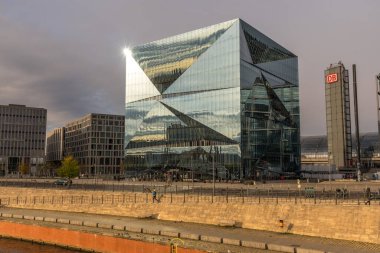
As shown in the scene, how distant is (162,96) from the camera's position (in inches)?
4050

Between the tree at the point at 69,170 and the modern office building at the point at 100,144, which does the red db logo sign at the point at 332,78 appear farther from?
the tree at the point at 69,170

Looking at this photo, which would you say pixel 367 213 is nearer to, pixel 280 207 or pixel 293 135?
pixel 280 207

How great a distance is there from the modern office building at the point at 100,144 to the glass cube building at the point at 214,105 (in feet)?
230

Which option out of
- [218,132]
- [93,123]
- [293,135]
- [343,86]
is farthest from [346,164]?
[93,123]

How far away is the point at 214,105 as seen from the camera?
93188 millimetres

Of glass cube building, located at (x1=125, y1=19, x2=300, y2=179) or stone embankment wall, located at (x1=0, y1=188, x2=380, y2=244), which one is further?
glass cube building, located at (x1=125, y1=19, x2=300, y2=179)

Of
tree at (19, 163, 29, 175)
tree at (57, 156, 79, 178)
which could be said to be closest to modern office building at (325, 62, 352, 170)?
tree at (57, 156, 79, 178)

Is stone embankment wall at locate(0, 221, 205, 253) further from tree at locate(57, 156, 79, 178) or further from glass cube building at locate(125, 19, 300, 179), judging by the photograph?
tree at locate(57, 156, 79, 178)

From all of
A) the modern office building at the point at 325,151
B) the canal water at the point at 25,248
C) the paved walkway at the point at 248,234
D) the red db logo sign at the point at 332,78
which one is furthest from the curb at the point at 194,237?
the red db logo sign at the point at 332,78

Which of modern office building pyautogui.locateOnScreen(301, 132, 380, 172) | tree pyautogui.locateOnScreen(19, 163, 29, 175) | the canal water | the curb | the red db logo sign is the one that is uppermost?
the red db logo sign

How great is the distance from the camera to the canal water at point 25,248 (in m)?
39.2

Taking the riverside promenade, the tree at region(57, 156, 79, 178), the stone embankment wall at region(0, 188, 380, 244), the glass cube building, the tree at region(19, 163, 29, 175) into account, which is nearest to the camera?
the riverside promenade

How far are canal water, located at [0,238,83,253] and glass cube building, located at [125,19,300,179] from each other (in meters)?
53.6

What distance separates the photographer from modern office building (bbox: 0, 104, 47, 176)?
17012cm
